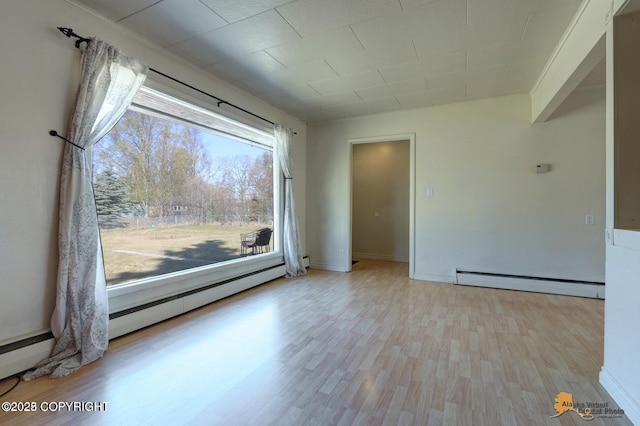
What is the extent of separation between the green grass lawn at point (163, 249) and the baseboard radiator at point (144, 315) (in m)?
0.31

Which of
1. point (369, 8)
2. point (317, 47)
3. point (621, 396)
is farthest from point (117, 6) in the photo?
point (621, 396)

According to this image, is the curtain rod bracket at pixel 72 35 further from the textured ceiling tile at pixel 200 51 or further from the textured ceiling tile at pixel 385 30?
the textured ceiling tile at pixel 385 30

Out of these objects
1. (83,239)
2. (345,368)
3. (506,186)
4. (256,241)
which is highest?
(506,186)

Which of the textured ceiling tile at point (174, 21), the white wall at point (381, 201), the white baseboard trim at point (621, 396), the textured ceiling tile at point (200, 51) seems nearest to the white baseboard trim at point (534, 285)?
the white wall at point (381, 201)

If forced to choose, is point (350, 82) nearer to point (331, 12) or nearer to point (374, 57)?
point (374, 57)

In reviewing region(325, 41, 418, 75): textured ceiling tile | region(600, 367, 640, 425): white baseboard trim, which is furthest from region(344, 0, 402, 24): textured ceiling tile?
region(600, 367, 640, 425): white baseboard trim

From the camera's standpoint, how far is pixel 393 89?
3.78 m

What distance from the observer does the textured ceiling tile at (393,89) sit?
3.59 metres

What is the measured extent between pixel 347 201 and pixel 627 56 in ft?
12.3

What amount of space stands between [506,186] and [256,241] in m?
3.81

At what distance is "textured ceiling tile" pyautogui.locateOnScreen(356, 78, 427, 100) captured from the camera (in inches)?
141

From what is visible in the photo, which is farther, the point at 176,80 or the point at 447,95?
the point at 447,95

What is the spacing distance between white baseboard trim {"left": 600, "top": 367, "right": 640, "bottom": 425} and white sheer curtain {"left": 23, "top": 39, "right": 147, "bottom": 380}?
3414 mm

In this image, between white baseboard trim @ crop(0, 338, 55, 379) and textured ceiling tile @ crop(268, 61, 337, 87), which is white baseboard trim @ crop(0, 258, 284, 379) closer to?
white baseboard trim @ crop(0, 338, 55, 379)
